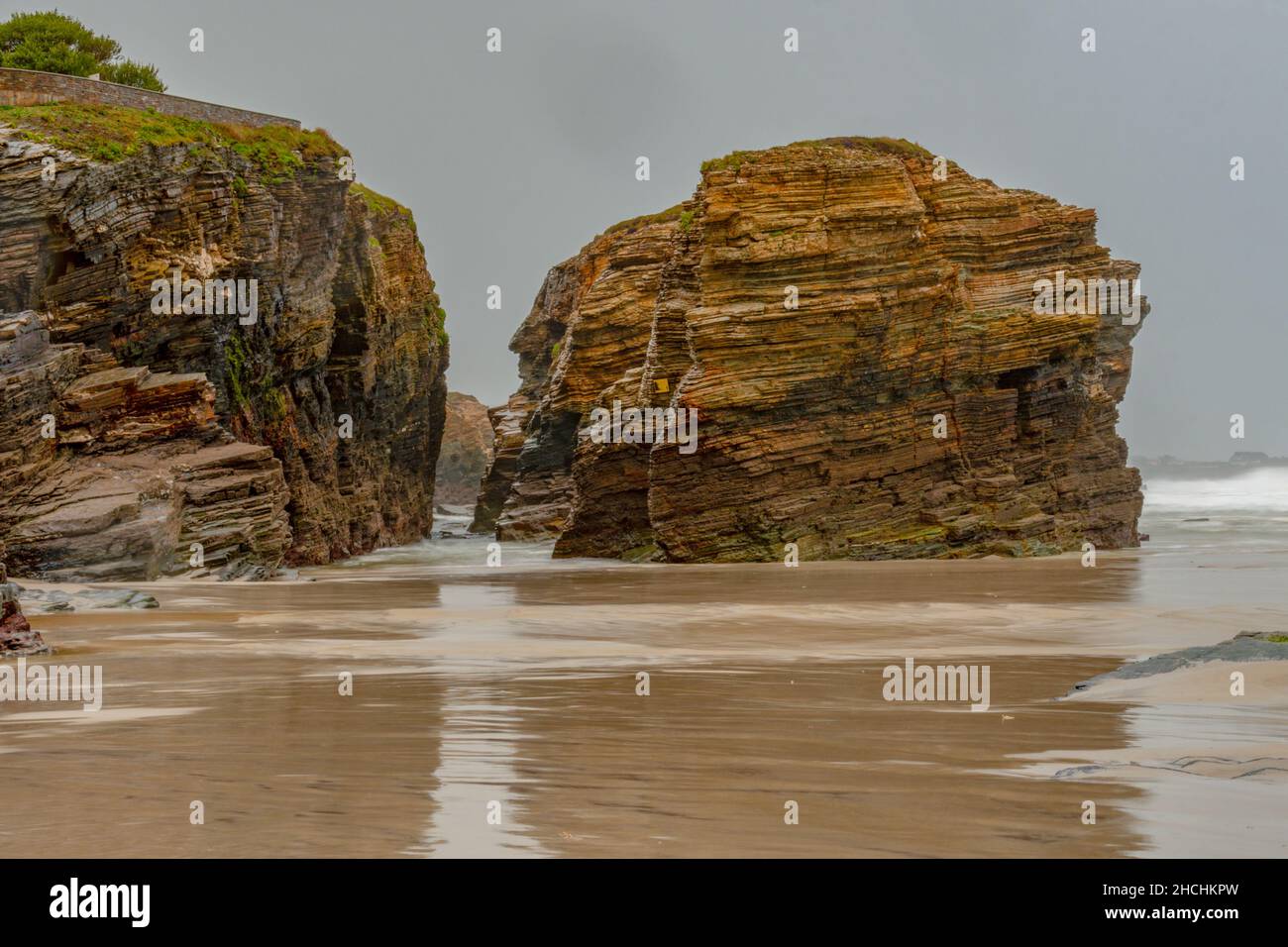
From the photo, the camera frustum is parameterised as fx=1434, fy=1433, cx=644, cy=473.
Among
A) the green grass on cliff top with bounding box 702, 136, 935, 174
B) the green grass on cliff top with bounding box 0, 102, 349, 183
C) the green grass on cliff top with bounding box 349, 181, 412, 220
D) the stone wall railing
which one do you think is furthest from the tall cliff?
the green grass on cliff top with bounding box 702, 136, 935, 174

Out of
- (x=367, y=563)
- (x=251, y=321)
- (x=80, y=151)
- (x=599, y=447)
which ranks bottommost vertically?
(x=367, y=563)

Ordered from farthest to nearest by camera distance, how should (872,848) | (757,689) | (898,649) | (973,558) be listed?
(973,558)
(898,649)
(757,689)
(872,848)

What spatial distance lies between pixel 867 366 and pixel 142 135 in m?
20.7

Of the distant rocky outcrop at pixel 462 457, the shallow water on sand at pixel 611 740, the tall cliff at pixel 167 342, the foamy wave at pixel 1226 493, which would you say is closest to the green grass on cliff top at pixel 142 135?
the tall cliff at pixel 167 342

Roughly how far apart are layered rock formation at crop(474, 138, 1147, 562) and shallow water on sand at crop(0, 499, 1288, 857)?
20519 mm

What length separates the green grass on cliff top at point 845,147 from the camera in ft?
137

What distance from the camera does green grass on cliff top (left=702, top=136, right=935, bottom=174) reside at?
4181 centimetres

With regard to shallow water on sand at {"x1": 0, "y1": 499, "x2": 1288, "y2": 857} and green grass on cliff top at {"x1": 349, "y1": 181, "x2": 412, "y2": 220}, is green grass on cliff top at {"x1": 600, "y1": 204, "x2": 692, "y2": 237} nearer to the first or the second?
green grass on cliff top at {"x1": 349, "y1": 181, "x2": 412, "y2": 220}

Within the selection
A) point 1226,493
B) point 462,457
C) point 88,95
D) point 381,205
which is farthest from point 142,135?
point 1226,493

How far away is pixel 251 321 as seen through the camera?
1638 inches

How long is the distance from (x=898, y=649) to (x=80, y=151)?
28.1m

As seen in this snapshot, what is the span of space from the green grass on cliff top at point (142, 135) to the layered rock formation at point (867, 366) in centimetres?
1244

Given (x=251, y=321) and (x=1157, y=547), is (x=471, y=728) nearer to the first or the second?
(x=251, y=321)

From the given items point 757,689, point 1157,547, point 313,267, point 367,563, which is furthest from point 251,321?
point 757,689
